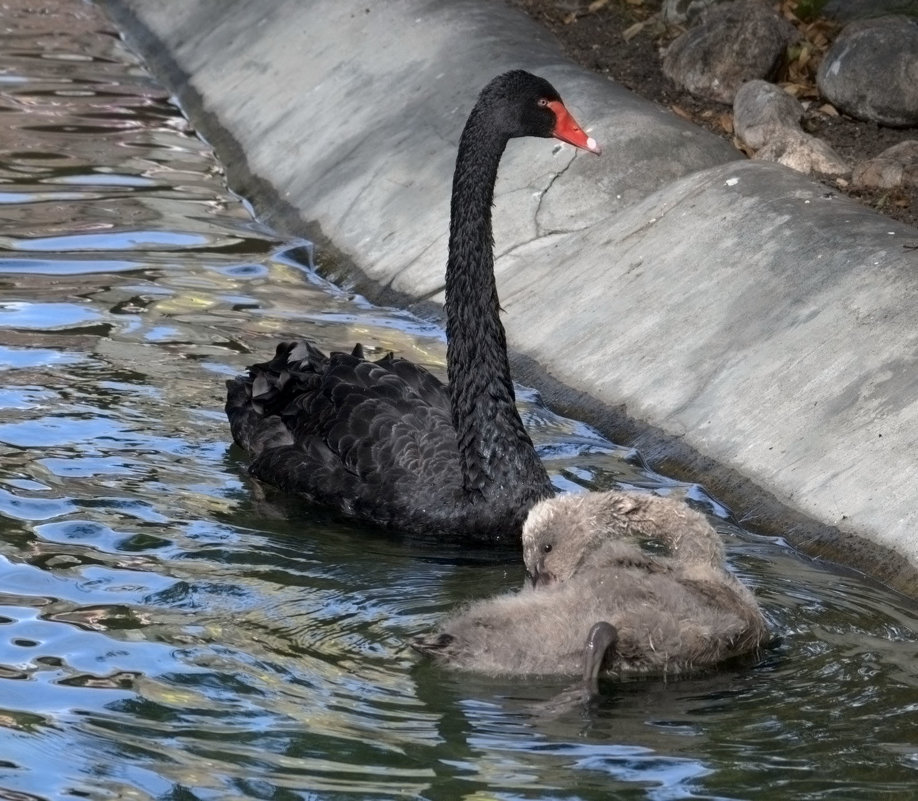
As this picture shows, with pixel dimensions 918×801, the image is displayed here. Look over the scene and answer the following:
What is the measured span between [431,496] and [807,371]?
1909 millimetres

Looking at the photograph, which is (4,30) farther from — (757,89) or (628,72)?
(757,89)

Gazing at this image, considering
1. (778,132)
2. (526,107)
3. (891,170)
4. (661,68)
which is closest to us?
(526,107)

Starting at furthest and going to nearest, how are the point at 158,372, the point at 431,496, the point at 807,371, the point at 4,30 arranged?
1. the point at 4,30
2. the point at 158,372
3. the point at 807,371
4. the point at 431,496

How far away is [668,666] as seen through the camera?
17.4 feet

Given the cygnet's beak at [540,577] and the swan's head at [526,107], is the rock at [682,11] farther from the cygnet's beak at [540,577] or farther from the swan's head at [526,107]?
the cygnet's beak at [540,577]

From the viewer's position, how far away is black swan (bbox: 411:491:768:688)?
17.1ft

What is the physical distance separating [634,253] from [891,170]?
6.20 ft

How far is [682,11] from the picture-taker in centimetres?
1355

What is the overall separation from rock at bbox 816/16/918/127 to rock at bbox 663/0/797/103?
0.56 meters

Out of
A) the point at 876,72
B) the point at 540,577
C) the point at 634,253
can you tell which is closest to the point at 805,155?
the point at 876,72

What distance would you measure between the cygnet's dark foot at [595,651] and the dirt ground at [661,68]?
5101 mm

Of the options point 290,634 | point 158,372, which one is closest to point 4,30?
point 158,372

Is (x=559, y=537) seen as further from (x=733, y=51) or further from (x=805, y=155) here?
(x=733, y=51)

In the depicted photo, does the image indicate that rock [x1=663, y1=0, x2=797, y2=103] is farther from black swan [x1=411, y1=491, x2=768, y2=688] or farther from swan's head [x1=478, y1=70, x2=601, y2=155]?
black swan [x1=411, y1=491, x2=768, y2=688]
